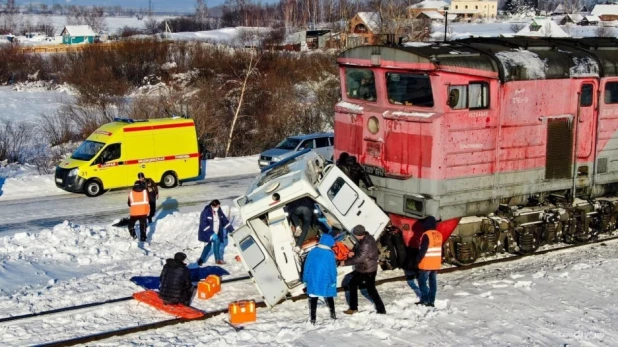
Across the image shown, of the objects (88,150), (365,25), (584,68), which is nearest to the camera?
(584,68)

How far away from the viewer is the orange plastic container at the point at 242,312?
11.2 meters

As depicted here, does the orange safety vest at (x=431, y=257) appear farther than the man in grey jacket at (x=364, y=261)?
Yes

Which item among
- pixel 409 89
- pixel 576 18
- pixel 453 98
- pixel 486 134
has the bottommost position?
pixel 486 134

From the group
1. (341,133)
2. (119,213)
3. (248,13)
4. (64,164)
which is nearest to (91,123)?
(64,164)

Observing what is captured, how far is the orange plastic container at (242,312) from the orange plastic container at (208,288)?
1273 millimetres

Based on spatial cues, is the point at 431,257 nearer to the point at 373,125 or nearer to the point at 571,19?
the point at 373,125

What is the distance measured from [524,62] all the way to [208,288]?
7.11 metres

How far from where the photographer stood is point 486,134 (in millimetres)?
13281

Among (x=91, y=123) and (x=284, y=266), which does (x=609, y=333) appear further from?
(x=91, y=123)

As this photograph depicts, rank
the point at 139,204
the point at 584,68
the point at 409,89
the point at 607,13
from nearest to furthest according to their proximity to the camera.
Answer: the point at 409,89 → the point at 584,68 → the point at 139,204 → the point at 607,13

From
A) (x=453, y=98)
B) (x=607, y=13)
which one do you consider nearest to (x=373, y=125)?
(x=453, y=98)

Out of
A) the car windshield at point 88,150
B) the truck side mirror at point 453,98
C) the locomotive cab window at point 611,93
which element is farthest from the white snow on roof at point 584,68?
the car windshield at point 88,150

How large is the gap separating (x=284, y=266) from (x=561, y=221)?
671 cm

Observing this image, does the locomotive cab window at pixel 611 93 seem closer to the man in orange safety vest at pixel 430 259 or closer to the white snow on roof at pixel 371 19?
the man in orange safety vest at pixel 430 259
